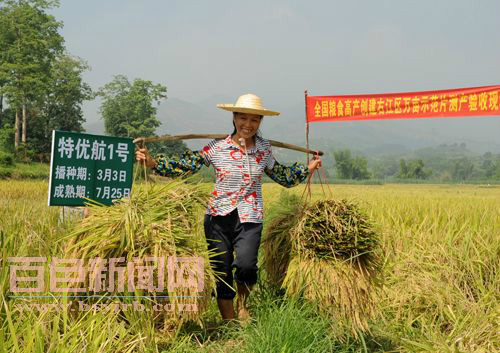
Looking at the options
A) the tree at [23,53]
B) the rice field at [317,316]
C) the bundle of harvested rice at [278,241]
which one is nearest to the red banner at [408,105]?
the rice field at [317,316]

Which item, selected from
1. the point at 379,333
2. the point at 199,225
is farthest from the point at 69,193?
the point at 379,333

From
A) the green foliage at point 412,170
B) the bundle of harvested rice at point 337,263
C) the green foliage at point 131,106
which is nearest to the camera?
the bundle of harvested rice at point 337,263

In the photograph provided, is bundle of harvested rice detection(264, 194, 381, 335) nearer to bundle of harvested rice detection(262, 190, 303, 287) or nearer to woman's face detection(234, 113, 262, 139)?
bundle of harvested rice detection(262, 190, 303, 287)

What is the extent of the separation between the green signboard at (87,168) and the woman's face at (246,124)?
1600 millimetres

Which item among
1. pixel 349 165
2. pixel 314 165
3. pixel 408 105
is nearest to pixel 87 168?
pixel 314 165

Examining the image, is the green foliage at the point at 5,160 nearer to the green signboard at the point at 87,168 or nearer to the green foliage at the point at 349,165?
the green signboard at the point at 87,168

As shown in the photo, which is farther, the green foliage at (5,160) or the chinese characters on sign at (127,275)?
the green foliage at (5,160)

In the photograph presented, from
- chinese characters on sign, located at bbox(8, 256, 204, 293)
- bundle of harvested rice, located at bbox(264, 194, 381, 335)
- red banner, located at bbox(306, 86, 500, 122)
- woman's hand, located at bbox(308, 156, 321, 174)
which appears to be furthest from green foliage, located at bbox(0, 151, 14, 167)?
bundle of harvested rice, located at bbox(264, 194, 381, 335)

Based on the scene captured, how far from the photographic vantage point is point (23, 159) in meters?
27.5

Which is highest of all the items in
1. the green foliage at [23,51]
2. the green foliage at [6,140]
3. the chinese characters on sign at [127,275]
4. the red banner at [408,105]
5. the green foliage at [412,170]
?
the green foliage at [23,51]

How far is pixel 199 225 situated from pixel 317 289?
31.1 inches

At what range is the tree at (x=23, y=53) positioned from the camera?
27.5 m

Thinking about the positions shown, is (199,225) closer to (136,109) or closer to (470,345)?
(470,345)

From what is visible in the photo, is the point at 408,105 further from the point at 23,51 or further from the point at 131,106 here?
the point at 131,106
